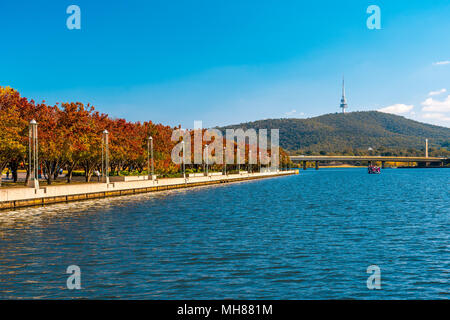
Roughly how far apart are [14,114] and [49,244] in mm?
43420

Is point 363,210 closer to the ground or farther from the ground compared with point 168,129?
closer to the ground

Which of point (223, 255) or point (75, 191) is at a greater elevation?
point (75, 191)

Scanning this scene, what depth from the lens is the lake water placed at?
18516 mm

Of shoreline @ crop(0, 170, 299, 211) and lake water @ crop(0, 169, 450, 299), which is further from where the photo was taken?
shoreline @ crop(0, 170, 299, 211)

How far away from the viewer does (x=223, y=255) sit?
25.4m

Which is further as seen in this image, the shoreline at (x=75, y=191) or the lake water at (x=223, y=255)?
the shoreline at (x=75, y=191)

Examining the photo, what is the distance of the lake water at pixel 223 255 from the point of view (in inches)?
729

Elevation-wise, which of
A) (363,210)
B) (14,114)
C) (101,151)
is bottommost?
(363,210)

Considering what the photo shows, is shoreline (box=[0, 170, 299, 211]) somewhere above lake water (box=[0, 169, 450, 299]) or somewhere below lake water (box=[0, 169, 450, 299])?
above

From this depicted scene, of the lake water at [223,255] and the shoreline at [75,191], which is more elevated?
the shoreline at [75,191]

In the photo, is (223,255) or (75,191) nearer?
(223,255)
